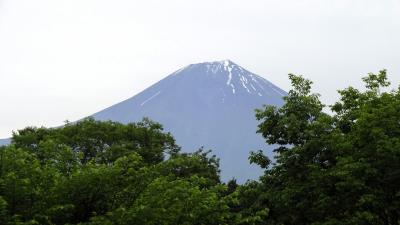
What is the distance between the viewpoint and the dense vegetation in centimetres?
961

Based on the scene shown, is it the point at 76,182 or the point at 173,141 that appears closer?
the point at 76,182

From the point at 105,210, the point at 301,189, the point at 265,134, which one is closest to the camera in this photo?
the point at 105,210

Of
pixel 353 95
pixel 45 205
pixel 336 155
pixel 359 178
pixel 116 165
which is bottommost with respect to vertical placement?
pixel 45 205

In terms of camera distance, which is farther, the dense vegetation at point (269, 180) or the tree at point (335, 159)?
the tree at point (335, 159)

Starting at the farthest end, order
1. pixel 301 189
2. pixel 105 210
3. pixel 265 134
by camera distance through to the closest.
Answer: pixel 265 134 < pixel 301 189 < pixel 105 210

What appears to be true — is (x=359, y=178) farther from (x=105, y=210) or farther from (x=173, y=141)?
(x=173, y=141)

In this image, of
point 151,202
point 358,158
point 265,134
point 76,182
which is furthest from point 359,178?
point 76,182

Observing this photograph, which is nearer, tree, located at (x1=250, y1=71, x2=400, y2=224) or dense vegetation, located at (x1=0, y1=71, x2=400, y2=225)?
dense vegetation, located at (x1=0, y1=71, x2=400, y2=225)

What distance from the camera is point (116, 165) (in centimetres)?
1014

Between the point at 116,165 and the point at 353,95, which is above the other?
the point at 353,95

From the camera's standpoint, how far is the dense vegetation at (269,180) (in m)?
→ 9.61

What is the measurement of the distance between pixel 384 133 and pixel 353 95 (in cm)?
363

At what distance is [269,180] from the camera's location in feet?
66.2

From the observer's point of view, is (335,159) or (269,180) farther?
(269,180)
